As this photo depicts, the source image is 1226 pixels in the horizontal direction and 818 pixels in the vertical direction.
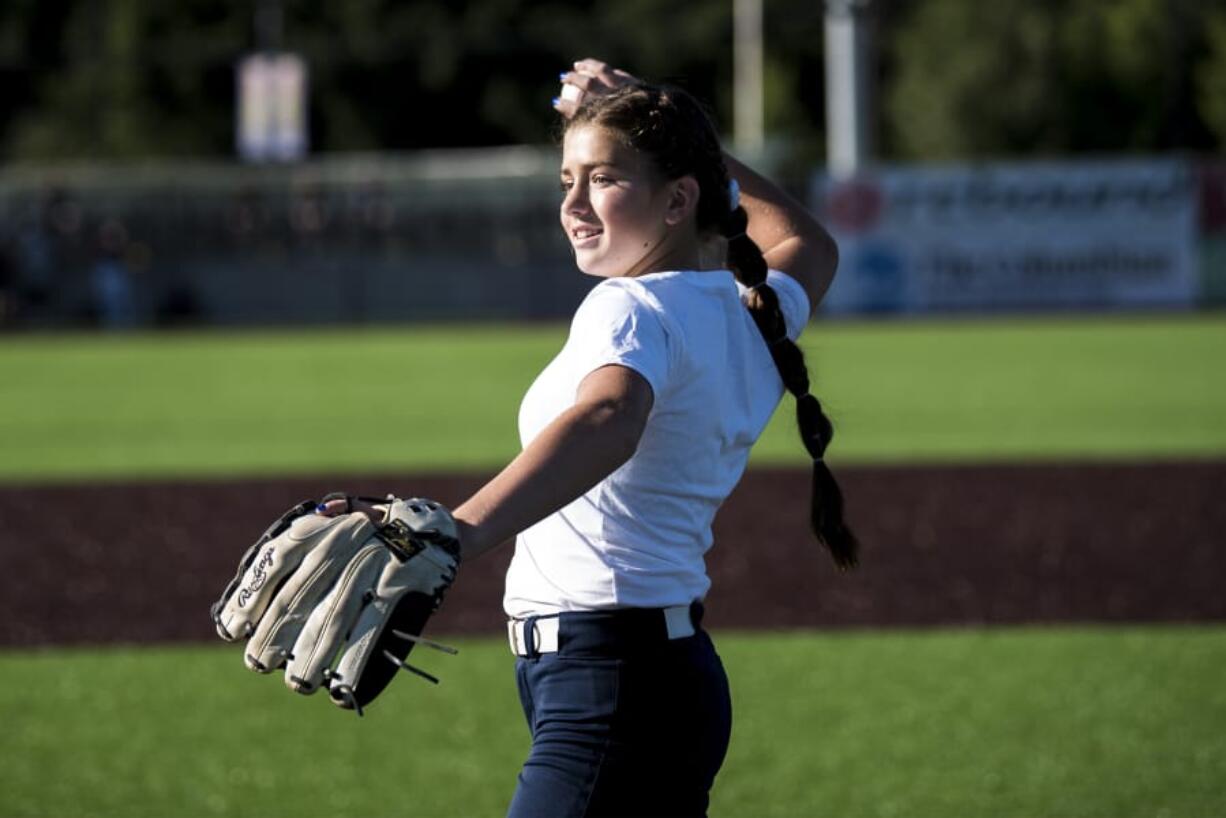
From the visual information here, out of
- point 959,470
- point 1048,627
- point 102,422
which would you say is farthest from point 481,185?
point 1048,627

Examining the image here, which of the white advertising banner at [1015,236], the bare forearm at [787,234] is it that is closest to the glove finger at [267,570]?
the bare forearm at [787,234]

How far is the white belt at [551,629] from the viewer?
3.12 meters

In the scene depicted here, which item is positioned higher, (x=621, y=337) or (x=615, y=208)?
(x=615, y=208)

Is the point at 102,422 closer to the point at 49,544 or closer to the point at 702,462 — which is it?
the point at 49,544

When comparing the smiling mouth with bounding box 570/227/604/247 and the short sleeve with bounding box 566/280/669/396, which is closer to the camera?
the short sleeve with bounding box 566/280/669/396

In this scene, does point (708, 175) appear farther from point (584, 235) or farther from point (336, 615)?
point (336, 615)

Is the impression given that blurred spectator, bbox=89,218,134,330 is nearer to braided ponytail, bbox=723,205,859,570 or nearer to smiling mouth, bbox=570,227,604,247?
braided ponytail, bbox=723,205,859,570

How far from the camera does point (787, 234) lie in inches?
152

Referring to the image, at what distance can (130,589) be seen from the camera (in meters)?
10.1

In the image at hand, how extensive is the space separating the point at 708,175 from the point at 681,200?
7 centimetres

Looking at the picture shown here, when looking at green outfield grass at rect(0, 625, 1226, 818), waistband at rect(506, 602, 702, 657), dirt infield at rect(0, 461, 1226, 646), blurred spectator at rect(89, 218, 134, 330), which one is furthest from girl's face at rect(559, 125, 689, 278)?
blurred spectator at rect(89, 218, 134, 330)

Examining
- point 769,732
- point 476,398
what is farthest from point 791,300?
point 476,398

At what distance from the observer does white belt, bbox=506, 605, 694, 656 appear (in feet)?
10.2

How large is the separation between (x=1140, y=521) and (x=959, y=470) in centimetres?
262
